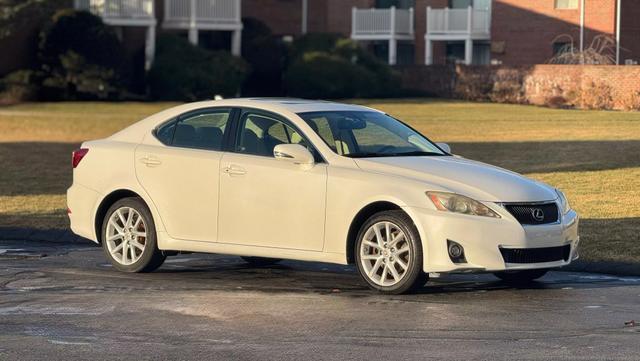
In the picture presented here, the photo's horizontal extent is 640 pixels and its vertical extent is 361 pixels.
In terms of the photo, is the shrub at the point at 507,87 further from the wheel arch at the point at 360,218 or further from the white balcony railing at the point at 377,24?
the wheel arch at the point at 360,218

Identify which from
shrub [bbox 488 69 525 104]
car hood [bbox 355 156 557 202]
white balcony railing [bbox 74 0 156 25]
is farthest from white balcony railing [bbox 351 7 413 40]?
car hood [bbox 355 156 557 202]

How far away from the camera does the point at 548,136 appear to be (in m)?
31.5

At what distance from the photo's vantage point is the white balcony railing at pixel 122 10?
53281 mm

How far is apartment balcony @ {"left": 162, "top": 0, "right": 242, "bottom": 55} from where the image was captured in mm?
55844

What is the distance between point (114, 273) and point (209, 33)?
157 feet

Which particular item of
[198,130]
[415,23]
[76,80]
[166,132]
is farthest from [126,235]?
[415,23]

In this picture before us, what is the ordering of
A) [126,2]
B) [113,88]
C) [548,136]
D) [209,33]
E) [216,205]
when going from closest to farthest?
[216,205] → [548,136] → [113,88] → [126,2] → [209,33]

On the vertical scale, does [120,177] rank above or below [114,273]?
above

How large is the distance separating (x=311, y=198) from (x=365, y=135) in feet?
2.38

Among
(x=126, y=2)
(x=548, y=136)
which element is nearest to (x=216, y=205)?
(x=548, y=136)

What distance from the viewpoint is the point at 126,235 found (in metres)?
11.9

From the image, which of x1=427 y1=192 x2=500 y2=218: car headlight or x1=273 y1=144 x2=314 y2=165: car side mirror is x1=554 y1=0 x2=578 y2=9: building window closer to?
x1=273 y1=144 x2=314 y2=165: car side mirror

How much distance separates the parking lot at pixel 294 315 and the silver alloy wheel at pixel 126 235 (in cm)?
18

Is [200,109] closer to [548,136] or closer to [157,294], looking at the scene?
[157,294]
